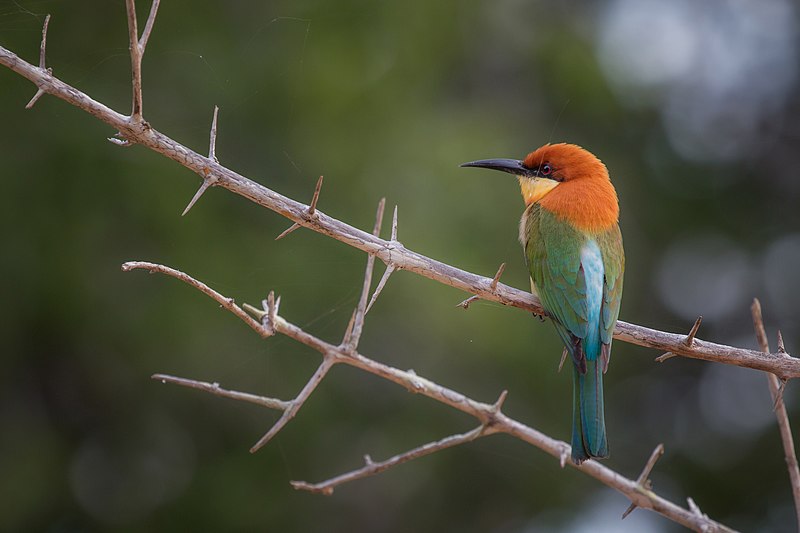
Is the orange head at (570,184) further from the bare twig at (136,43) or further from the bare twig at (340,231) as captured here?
the bare twig at (136,43)

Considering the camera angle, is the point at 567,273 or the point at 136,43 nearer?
the point at 136,43

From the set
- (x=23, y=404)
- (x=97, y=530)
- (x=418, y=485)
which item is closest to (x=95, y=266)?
(x=23, y=404)

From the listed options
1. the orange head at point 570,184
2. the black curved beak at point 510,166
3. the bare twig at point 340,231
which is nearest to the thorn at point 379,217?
the bare twig at point 340,231

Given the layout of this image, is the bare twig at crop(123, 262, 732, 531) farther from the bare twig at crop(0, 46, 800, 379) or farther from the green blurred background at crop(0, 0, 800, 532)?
the green blurred background at crop(0, 0, 800, 532)

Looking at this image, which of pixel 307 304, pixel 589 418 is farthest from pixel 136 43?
pixel 307 304

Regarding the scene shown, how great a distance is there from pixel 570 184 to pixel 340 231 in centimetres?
119

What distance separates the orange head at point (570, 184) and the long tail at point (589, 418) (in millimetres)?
539

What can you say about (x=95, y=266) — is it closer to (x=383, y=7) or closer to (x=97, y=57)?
(x=97, y=57)

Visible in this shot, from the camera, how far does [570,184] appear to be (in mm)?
2990

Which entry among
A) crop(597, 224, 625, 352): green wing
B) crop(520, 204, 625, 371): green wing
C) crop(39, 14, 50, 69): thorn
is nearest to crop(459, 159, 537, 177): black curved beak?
crop(520, 204, 625, 371): green wing

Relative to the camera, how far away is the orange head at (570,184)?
2.84m

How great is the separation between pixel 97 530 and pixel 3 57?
10.8 ft

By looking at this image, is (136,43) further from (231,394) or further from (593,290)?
(593,290)

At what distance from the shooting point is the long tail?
228cm
